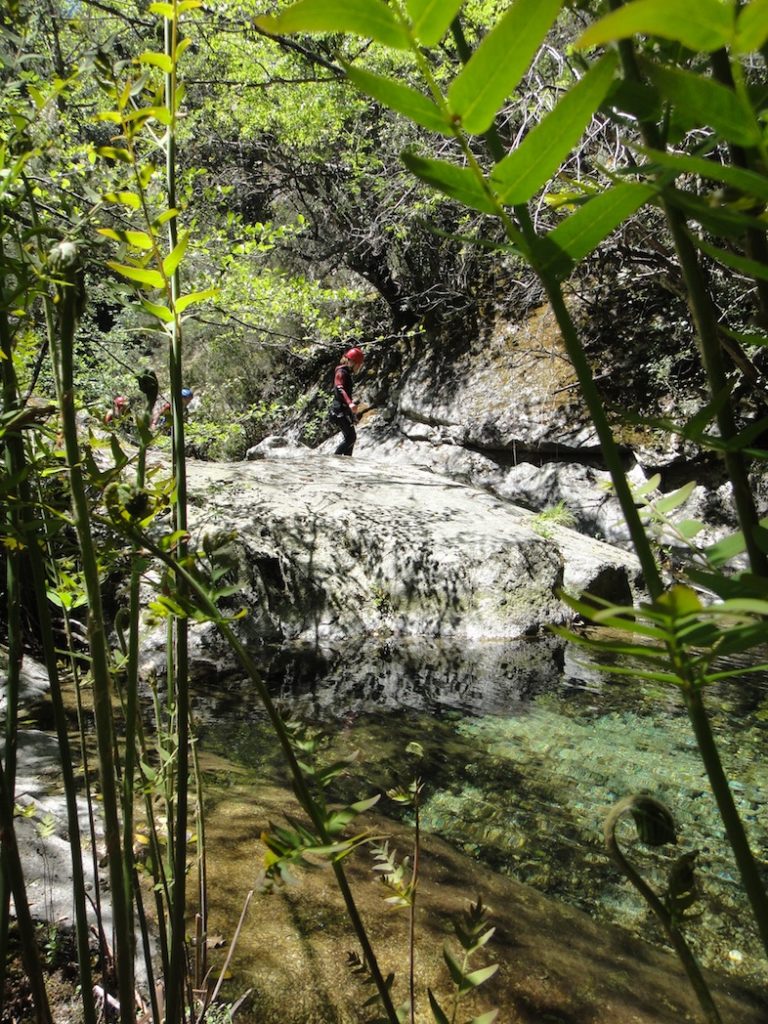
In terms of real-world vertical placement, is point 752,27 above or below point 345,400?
below

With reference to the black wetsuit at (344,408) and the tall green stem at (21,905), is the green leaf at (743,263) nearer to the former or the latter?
the tall green stem at (21,905)

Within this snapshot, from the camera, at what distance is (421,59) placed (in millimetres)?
319

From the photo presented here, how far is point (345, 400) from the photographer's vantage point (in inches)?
431

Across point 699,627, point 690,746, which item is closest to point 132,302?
point 699,627

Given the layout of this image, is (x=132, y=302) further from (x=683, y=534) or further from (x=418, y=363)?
(x=418, y=363)

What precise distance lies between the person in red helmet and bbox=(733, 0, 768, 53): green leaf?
10544mm

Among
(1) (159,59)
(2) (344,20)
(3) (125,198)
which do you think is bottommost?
(2) (344,20)

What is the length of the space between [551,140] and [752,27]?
0.09 metres

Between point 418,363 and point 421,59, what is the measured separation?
40.1 ft

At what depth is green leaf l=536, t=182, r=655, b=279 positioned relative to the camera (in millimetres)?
306

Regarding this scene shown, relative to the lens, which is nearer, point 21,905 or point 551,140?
point 551,140

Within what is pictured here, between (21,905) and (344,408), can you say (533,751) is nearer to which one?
(21,905)

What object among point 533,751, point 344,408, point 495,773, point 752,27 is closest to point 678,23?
point 752,27

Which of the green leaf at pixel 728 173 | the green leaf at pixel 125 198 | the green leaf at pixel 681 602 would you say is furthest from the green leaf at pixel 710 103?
the green leaf at pixel 125 198
